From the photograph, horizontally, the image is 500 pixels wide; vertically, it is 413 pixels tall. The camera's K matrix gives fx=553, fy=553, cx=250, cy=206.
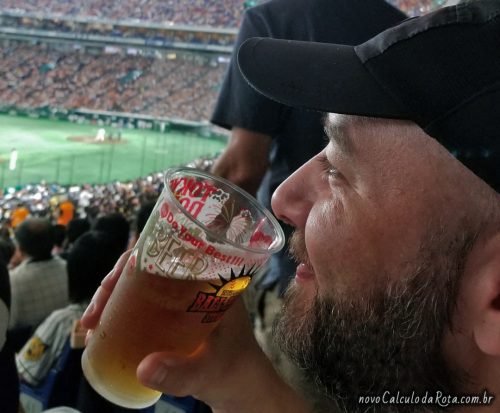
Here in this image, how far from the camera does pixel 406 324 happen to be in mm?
504

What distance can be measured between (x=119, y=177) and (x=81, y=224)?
575 centimetres

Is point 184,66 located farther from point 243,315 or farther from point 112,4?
point 243,315

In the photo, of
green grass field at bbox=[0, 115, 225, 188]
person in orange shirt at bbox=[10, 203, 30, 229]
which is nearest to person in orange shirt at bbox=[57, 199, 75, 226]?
person in orange shirt at bbox=[10, 203, 30, 229]

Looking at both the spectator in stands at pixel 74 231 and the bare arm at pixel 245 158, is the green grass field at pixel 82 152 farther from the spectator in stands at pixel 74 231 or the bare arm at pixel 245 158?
the bare arm at pixel 245 158

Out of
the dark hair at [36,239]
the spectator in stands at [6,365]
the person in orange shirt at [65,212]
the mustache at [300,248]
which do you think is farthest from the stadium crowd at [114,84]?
the mustache at [300,248]

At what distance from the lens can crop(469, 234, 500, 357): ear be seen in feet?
1.52

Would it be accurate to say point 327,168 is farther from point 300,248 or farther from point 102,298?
point 102,298

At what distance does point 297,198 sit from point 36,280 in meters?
1.26

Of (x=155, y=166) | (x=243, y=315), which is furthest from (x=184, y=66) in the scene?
(x=243, y=315)

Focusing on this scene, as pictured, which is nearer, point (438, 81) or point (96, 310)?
point (438, 81)

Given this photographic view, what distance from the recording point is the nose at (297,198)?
569 mm

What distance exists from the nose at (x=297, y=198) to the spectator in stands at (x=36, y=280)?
887mm

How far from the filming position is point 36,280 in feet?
5.28

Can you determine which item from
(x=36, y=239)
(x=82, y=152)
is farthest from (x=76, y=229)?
(x=82, y=152)
